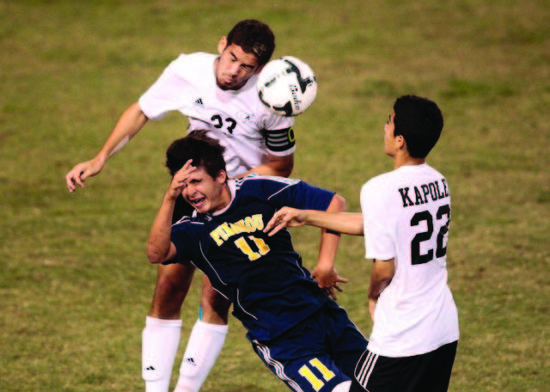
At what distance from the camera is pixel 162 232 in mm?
4773

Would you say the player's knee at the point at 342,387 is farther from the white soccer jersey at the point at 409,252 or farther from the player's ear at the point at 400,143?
the player's ear at the point at 400,143

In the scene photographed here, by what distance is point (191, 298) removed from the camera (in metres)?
7.89

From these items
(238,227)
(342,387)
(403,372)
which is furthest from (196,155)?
(403,372)

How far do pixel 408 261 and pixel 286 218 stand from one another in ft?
2.19

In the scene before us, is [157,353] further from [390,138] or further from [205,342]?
[390,138]

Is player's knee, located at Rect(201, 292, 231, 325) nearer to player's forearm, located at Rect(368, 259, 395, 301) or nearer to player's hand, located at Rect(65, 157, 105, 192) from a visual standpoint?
player's hand, located at Rect(65, 157, 105, 192)

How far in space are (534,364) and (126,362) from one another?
3.02 metres

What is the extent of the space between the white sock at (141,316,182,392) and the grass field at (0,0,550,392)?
25.1 inches

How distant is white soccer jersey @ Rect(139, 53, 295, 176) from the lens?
5.75 meters

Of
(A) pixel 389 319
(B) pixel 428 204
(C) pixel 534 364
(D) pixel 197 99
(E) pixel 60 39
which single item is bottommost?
(C) pixel 534 364

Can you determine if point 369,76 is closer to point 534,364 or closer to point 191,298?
point 191,298

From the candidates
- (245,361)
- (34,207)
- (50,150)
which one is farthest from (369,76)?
(245,361)

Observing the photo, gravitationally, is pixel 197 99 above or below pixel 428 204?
above

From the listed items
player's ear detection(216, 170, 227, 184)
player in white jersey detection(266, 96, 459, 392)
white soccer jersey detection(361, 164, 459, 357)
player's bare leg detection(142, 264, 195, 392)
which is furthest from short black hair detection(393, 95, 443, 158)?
player's bare leg detection(142, 264, 195, 392)
